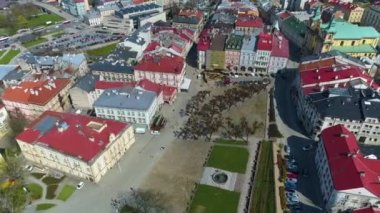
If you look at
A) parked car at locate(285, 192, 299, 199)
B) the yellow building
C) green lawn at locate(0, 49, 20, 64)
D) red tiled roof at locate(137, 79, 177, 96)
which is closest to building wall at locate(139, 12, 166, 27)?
green lawn at locate(0, 49, 20, 64)

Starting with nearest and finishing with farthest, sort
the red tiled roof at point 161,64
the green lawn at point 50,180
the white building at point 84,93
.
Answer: the green lawn at point 50,180, the white building at point 84,93, the red tiled roof at point 161,64

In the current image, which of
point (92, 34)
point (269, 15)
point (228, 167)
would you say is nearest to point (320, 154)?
point (228, 167)

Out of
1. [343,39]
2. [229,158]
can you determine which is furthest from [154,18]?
[229,158]

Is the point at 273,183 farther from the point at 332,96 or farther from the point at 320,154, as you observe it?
the point at 332,96

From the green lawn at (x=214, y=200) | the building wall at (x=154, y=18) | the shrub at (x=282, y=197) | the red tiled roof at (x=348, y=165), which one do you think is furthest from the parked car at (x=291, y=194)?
the building wall at (x=154, y=18)

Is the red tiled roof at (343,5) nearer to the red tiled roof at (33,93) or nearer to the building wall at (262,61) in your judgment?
the building wall at (262,61)

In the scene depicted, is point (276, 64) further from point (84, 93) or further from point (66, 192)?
point (66, 192)
